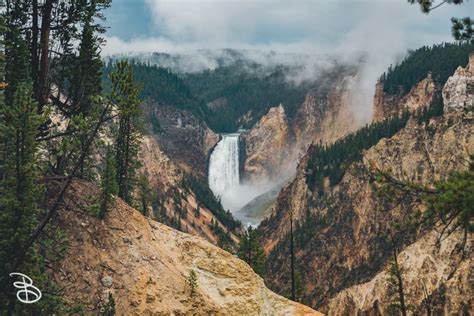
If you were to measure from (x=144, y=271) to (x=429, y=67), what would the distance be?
14945 centimetres

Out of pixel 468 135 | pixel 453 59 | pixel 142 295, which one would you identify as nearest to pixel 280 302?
pixel 142 295

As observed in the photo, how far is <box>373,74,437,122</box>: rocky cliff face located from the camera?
147250mm

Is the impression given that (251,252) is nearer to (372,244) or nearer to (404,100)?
(372,244)

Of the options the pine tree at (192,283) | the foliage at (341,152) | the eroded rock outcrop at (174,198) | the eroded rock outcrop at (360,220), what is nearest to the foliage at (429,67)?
the foliage at (341,152)

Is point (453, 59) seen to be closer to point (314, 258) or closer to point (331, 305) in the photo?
point (314, 258)

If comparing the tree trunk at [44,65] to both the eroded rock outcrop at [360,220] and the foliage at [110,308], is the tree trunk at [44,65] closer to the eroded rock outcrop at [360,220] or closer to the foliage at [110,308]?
the foliage at [110,308]

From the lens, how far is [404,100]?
156m

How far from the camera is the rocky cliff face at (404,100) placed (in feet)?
483

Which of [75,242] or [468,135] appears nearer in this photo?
[75,242]

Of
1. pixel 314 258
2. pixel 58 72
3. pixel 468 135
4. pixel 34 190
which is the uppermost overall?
pixel 468 135

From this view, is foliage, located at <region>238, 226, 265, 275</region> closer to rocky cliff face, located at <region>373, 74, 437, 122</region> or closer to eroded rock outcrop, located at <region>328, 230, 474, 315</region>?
eroded rock outcrop, located at <region>328, 230, 474, 315</region>

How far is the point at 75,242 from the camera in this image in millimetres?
23594

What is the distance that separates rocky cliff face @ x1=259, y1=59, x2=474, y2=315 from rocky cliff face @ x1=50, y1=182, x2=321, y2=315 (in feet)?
169

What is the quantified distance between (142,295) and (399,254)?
68226 millimetres
